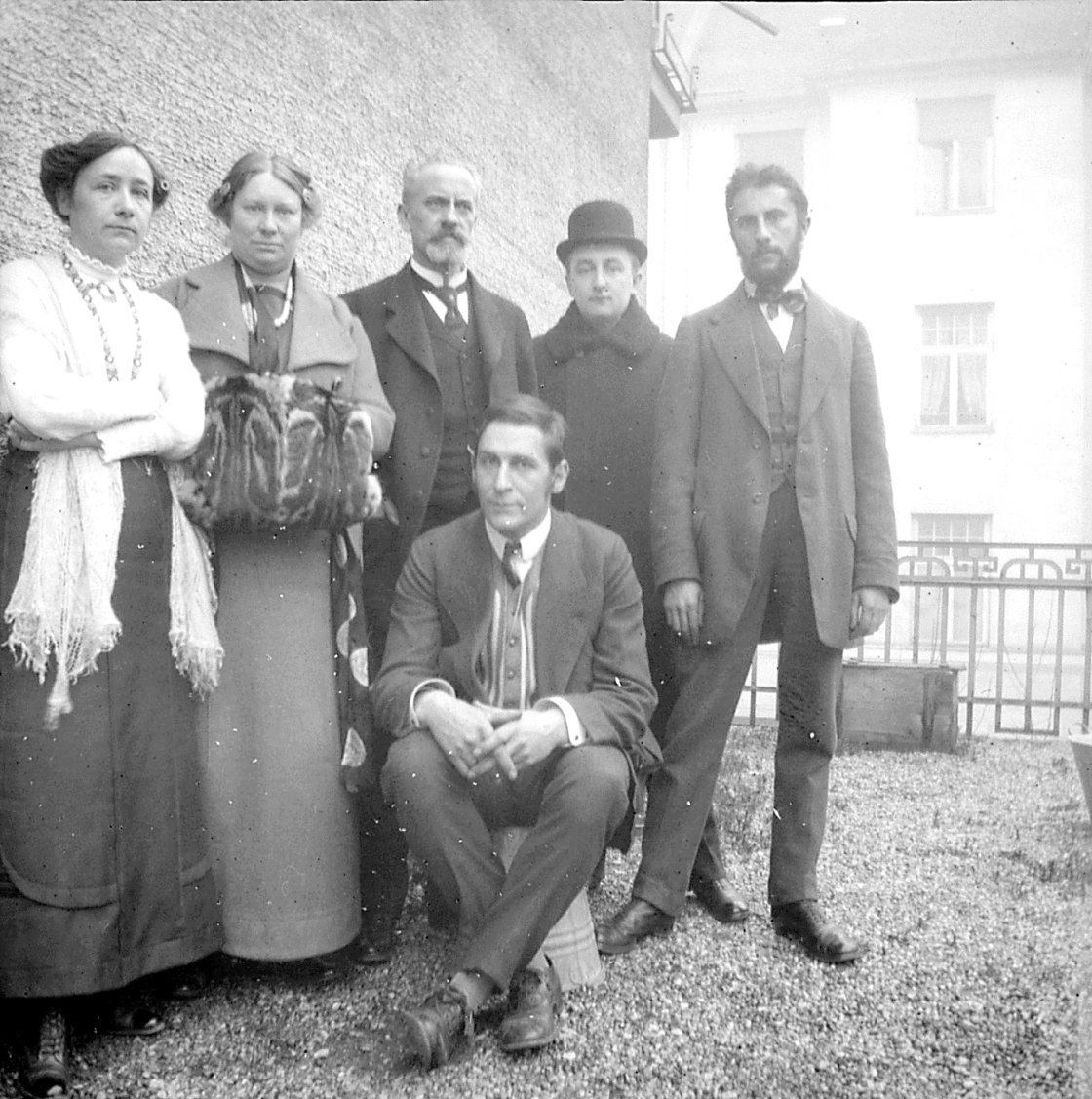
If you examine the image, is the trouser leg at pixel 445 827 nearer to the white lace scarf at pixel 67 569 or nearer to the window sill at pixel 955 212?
the white lace scarf at pixel 67 569

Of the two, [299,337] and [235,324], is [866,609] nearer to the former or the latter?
[299,337]

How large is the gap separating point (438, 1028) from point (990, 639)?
666 cm

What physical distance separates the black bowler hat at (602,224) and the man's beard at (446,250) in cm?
42

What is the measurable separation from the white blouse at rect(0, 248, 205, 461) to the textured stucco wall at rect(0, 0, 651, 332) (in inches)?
17.8

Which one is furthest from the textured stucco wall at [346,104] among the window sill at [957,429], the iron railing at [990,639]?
the iron railing at [990,639]

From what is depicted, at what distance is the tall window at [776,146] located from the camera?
4285 millimetres

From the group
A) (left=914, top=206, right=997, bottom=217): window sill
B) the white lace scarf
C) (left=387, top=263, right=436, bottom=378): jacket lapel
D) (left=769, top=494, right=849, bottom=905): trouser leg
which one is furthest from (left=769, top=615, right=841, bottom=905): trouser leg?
the white lace scarf

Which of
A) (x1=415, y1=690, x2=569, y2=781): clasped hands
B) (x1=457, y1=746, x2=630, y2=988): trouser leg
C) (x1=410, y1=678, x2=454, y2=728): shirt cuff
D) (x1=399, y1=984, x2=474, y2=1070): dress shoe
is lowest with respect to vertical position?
(x1=399, y1=984, x2=474, y2=1070): dress shoe

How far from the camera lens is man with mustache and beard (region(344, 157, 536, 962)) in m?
3.01

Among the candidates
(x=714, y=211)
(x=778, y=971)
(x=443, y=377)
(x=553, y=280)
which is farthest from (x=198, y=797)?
(x=553, y=280)

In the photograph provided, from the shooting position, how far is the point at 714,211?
16.3 ft

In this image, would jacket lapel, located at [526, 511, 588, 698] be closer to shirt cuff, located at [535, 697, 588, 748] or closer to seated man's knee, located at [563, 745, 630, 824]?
shirt cuff, located at [535, 697, 588, 748]

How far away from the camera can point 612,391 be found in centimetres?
354

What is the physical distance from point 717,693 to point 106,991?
175 centimetres
